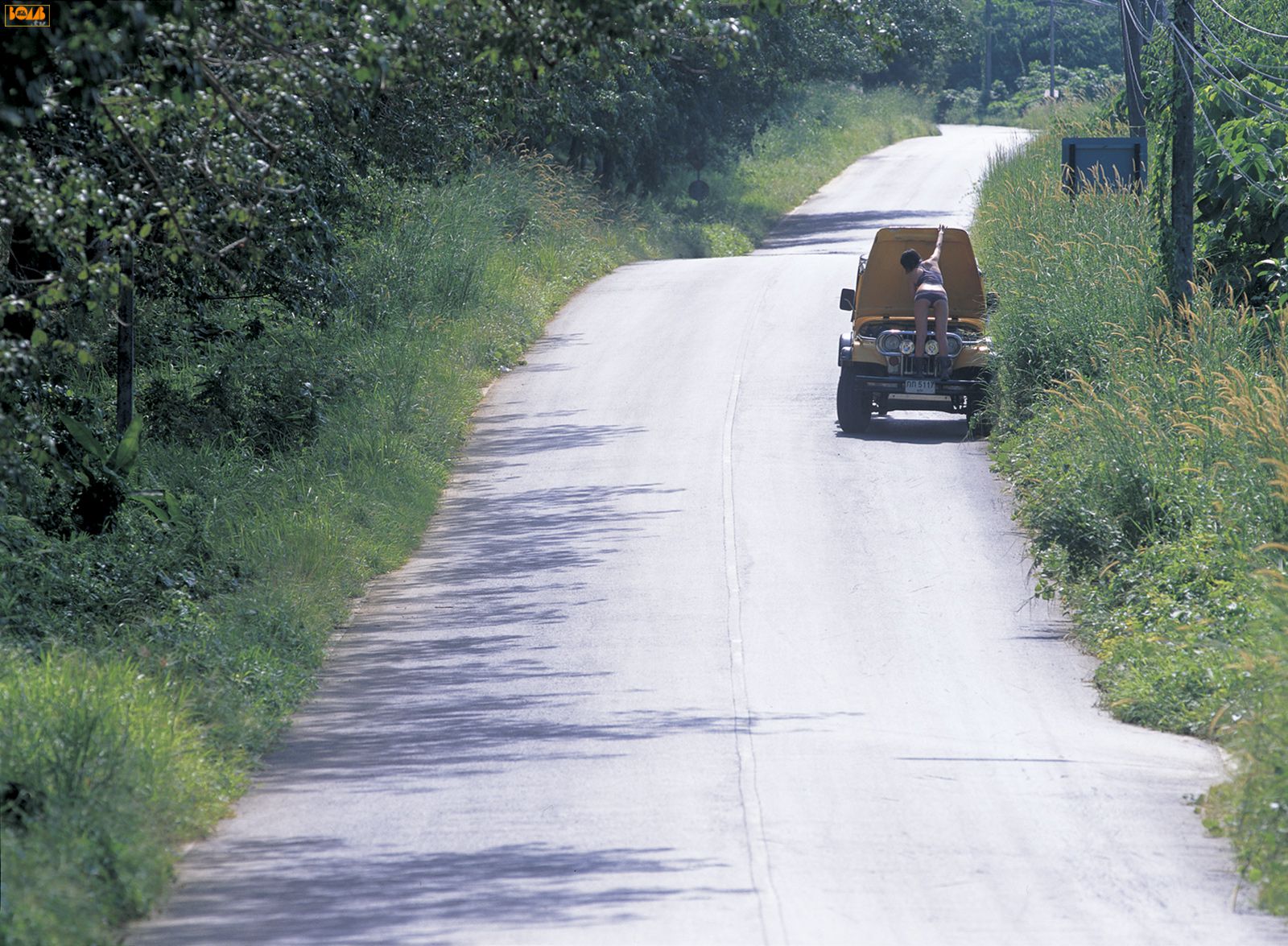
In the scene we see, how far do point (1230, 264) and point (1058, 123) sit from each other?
18983 millimetres

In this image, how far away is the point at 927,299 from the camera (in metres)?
19.6

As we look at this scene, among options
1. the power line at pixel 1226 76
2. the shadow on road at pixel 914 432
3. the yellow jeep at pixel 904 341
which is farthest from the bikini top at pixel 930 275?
the power line at pixel 1226 76

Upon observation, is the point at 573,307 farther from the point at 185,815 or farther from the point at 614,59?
the point at 185,815

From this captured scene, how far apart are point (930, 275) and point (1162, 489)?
273 inches

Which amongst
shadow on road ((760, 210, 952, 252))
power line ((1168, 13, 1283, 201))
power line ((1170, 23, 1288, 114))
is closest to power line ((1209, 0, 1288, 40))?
power line ((1170, 23, 1288, 114))

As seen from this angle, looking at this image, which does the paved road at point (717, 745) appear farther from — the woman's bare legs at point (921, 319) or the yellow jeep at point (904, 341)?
the woman's bare legs at point (921, 319)

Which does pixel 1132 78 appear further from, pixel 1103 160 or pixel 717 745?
pixel 717 745

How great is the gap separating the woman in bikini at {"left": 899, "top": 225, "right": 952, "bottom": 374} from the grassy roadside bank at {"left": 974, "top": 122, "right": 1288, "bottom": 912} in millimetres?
806

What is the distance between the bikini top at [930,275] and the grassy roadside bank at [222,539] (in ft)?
19.9

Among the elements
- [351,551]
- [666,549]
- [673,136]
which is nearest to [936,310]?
[666,549]

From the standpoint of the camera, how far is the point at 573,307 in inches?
1251

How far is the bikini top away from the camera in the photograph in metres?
19.7

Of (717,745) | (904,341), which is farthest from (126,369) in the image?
(904,341)

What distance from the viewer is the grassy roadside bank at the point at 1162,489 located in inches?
355
